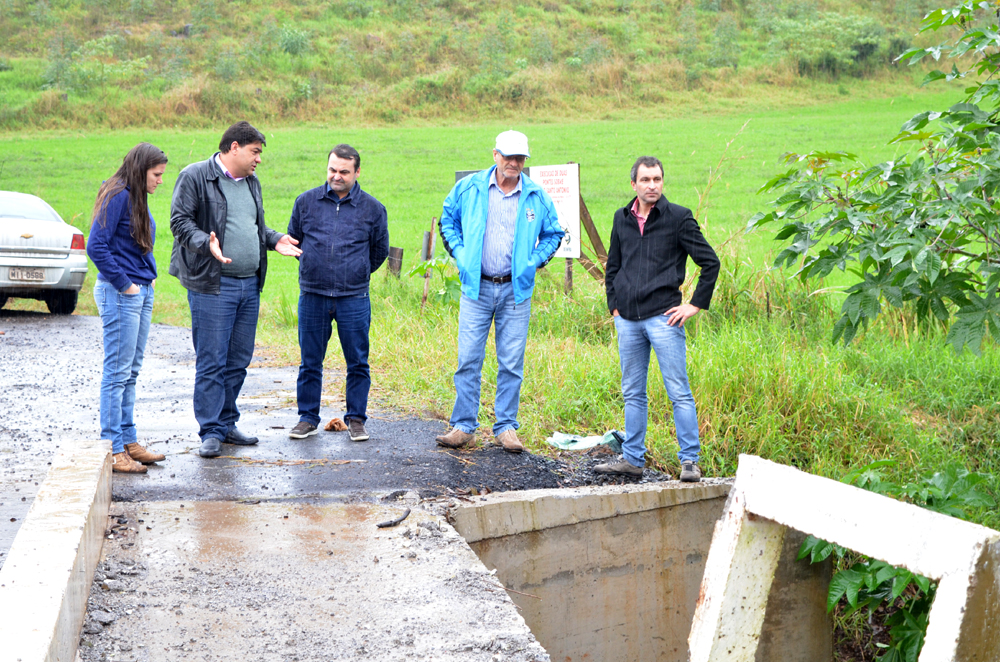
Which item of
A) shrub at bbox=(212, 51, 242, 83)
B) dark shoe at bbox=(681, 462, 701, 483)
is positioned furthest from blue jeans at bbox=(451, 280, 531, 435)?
shrub at bbox=(212, 51, 242, 83)

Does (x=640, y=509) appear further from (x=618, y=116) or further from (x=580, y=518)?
(x=618, y=116)

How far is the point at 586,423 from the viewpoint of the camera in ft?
21.3

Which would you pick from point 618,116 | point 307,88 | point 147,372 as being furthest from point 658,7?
point 147,372

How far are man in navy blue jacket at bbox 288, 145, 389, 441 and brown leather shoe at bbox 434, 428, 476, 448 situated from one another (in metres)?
0.55

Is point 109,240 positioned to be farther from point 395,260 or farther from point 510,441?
point 395,260

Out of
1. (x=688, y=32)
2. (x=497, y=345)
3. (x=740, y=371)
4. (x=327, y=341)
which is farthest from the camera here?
(x=688, y=32)

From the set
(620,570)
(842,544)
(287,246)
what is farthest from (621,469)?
(287,246)

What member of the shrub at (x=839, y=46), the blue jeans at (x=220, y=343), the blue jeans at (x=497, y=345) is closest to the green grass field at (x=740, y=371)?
the blue jeans at (x=497, y=345)

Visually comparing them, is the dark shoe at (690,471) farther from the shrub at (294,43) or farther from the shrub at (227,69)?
the shrub at (294,43)

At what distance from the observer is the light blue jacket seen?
5582 millimetres

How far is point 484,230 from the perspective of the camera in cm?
559

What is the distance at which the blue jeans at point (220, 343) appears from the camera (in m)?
5.36

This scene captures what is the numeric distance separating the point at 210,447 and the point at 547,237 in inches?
96.9

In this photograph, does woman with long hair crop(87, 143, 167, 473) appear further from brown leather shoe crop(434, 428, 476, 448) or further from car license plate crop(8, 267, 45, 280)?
car license plate crop(8, 267, 45, 280)
